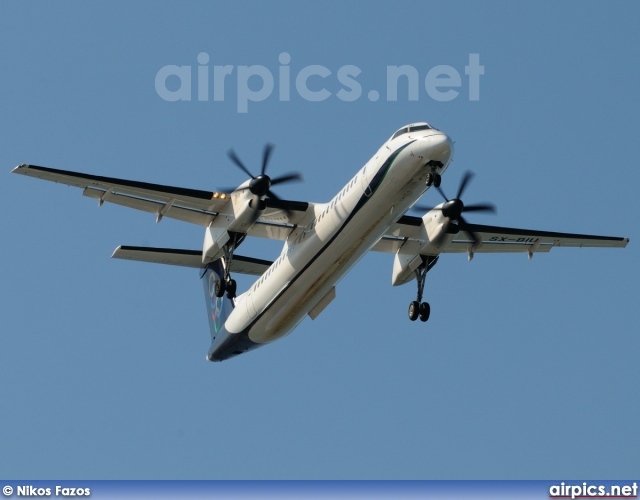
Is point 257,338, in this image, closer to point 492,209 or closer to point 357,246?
point 357,246

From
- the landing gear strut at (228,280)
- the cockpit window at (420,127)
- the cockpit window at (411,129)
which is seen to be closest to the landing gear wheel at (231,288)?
the landing gear strut at (228,280)

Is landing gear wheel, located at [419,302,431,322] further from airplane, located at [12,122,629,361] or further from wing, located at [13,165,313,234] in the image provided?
wing, located at [13,165,313,234]

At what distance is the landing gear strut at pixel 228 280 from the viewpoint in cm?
2680

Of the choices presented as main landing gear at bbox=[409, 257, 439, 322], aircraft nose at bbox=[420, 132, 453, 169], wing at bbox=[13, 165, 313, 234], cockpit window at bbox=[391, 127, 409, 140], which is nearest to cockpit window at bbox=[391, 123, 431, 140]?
cockpit window at bbox=[391, 127, 409, 140]

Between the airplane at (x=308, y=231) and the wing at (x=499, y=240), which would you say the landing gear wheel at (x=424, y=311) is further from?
the wing at (x=499, y=240)

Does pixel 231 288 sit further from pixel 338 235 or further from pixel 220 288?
pixel 338 235

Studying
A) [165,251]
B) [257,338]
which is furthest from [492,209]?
→ [165,251]

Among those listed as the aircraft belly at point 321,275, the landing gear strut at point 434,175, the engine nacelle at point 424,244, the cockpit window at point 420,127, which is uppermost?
the cockpit window at point 420,127

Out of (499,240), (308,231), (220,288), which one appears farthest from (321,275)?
(499,240)

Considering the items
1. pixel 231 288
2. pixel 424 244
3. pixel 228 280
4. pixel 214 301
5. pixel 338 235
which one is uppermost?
pixel 424 244

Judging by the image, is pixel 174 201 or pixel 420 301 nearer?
pixel 174 201

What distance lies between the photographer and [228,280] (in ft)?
87.8

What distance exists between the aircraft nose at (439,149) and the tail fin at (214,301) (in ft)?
26.2

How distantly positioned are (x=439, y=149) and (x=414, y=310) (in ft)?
22.9
